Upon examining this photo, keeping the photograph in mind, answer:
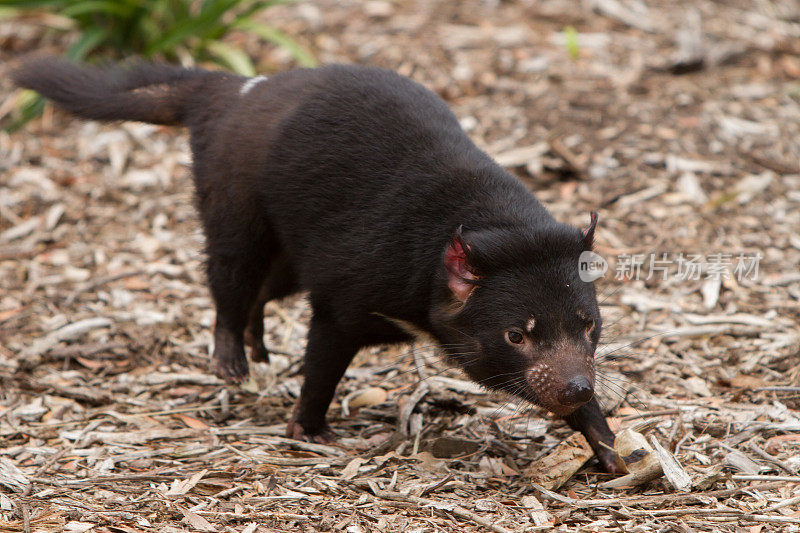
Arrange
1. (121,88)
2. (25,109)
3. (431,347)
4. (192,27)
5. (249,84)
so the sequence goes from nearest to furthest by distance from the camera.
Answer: (431,347), (249,84), (121,88), (25,109), (192,27)

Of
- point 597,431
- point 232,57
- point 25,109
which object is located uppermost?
point 232,57

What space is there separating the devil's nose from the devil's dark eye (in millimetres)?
235

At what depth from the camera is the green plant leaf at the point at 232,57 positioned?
6574 millimetres

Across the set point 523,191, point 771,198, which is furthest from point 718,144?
point 523,191

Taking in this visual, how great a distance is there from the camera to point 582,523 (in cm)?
324

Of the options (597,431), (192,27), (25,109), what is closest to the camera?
(597,431)

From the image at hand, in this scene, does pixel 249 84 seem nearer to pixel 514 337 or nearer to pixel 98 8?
pixel 514 337

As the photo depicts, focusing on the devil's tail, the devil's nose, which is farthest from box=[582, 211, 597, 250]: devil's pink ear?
the devil's tail

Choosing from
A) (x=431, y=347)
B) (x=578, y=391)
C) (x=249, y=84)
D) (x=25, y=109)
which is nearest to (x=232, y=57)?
(x=25, y=109)

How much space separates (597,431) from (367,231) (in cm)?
115

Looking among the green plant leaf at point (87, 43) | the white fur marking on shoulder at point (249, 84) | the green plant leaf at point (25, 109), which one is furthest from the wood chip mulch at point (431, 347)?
the white fur marking on shoulder at point (249, 84)

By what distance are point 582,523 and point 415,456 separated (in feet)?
2.53

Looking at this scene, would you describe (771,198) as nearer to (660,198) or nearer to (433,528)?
(660,198)

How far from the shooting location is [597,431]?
369cm
